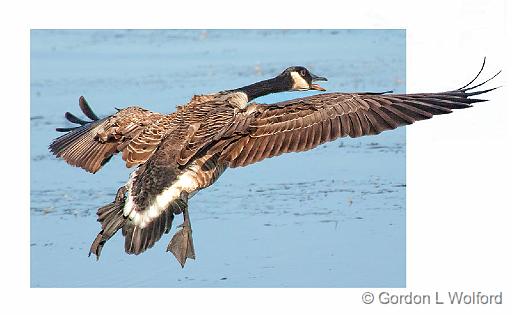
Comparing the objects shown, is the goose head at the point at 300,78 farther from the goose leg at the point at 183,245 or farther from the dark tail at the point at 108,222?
the dark tail at the point at 108,222

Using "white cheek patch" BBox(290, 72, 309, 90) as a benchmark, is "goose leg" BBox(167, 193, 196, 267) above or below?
below

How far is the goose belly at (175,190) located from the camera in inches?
340

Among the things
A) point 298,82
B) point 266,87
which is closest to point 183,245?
point 266,87

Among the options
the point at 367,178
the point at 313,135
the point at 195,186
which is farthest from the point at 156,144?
the point at 367,178

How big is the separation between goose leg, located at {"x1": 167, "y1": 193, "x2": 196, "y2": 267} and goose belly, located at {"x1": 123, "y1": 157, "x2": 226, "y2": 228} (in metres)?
0.23

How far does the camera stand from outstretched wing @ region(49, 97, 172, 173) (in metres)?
9.21

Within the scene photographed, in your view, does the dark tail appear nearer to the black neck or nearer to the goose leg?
the goose leg

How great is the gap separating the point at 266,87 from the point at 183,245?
209cm

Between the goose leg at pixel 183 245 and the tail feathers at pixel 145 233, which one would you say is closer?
the tail feathers at pixel 145 233

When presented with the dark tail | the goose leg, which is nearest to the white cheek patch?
the goose leg

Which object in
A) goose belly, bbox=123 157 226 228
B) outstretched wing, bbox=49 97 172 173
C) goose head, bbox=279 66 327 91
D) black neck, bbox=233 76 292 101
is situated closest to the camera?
goose belly, bbox=123 157 226 228

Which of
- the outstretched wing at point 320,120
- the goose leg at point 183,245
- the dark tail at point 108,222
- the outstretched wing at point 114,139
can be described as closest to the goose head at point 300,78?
the outstretched wing at point 114,139

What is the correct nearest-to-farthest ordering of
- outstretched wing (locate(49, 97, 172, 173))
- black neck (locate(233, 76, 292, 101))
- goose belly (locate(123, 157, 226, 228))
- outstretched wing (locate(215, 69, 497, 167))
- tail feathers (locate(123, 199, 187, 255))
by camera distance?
tail feathers (locate(123, 199, 187, 255)) → goose belly (locate(123, 157, 226, 228)) → outstretched wing (locate(215, 69, 497, 167)) → outstretched wing (locate(49, 97, 172, 173)) → black neck (locate(233, 76, 292, 101))

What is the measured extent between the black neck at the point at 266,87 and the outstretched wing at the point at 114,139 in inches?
38.7
